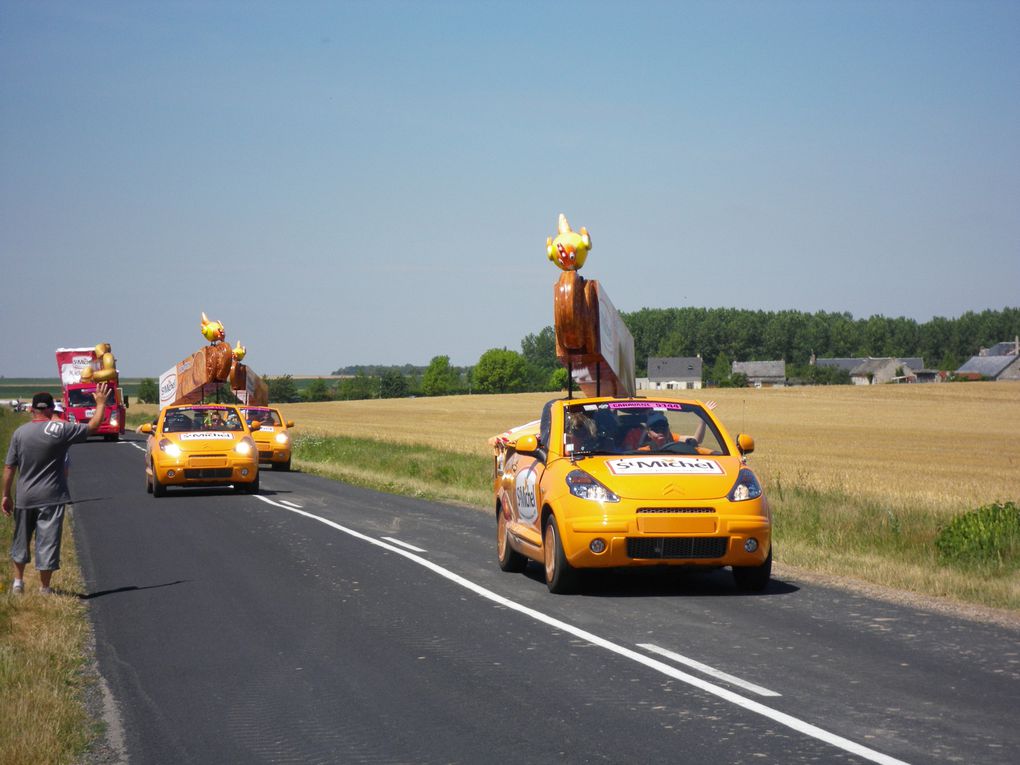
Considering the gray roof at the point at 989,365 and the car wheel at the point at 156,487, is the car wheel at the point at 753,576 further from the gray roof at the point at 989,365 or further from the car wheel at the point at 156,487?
the gray roof at the point at 989,365

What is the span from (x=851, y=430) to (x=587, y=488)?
50383mm

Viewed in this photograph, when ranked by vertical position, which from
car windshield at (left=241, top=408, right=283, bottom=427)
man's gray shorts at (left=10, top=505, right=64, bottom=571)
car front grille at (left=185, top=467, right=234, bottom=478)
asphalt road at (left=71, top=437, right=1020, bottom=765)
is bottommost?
asphalt road at (left=71, top=437, right=1020, bottom=765)

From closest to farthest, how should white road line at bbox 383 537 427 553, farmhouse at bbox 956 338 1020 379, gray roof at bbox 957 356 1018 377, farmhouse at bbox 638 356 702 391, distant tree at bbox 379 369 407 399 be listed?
white road line at bbox 383 537 427 553 → farmhouse at bbox 956 338 1020 379 → gray roof at bbox 957 356 1018 377 → distant tree at bbox 379 369 407 399 → farmhouse at bbox 638 356 702 391

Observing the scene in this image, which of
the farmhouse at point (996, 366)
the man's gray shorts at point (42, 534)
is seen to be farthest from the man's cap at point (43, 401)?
the farmhouse at point (996, 366)

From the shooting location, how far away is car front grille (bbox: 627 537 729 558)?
1001 centimetres

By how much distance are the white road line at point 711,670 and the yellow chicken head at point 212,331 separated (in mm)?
30207

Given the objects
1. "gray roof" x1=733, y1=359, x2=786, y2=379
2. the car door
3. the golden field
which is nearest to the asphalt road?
the car door

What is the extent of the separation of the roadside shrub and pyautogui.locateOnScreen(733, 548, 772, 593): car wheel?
291cm

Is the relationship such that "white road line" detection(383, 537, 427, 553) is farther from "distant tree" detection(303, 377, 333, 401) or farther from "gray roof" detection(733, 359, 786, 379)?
"gray roof" detection(733, 359, 786, 379)

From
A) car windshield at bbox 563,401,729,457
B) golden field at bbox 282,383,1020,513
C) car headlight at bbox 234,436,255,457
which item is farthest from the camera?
golden field at bbox 282,383,1020,513

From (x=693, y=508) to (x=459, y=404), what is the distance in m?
94.0

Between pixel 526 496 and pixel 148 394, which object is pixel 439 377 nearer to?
pixel 148 394

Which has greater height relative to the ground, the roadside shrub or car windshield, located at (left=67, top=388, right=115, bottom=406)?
car windshield, located at (left=67, top=388, right=115, bottom=406)

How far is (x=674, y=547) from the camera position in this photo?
32.9 ft
